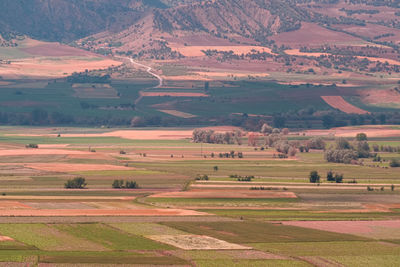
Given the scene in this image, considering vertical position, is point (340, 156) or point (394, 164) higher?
point (340, 156)

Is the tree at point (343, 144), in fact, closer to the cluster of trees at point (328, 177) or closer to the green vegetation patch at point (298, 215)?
the cluster of trees at point (328, 177)

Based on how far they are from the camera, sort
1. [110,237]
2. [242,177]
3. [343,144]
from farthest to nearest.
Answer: [343,144], [242,177], [110,237]

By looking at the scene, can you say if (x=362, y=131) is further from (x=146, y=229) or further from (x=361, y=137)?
(x=146, y=229)

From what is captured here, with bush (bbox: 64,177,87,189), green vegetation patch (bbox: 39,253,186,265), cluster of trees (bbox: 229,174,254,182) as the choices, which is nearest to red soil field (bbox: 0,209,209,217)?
green vegetation patch (bbox: 39,253,186,265)

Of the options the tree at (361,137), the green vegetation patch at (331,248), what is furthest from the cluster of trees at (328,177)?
the tree at (361,137)

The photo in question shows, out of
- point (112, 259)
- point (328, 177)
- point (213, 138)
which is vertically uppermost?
point (213, 138)

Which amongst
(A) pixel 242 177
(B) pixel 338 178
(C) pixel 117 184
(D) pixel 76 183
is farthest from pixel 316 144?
(D) pixel 76 183
